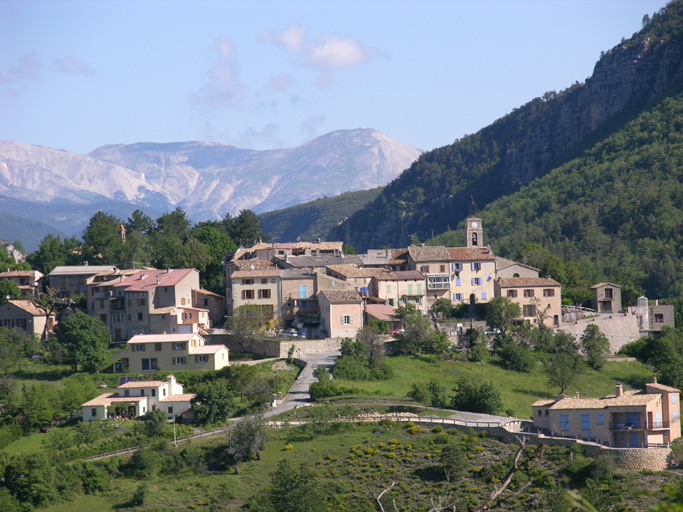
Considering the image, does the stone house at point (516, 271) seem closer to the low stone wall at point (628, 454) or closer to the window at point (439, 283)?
the window at point (439, 283)

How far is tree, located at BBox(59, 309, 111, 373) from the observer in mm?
66812

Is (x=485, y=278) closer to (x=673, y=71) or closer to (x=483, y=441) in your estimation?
(x=483, y=441)

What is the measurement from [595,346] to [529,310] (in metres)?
7.39

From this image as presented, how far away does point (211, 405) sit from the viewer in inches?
2243

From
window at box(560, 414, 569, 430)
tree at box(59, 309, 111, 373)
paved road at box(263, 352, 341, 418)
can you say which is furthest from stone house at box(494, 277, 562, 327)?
tree at box(59, 309, 111, 373)

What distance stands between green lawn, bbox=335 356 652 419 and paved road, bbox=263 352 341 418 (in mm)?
2630

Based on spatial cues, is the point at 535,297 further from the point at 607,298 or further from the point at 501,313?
the point at 607,298

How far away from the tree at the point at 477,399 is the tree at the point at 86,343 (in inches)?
1094

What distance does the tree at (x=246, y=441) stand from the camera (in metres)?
51.4

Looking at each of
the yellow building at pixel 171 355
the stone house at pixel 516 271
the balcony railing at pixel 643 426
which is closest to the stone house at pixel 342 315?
the yellow building at pixel 171 355

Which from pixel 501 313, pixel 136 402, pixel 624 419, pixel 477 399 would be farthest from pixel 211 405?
pixel 501 313

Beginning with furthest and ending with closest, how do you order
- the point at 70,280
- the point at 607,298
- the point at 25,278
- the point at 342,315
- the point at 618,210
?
the point at 618,210 < the point at 25,278 < the point at 607,298 < the point at 70,280 < the point at 342,315

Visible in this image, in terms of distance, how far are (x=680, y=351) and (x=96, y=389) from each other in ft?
163

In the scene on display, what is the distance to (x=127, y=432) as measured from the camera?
55156 millimetres
